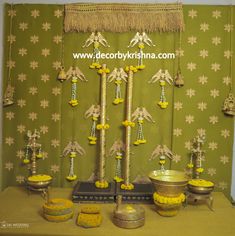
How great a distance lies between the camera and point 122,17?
1989 mm

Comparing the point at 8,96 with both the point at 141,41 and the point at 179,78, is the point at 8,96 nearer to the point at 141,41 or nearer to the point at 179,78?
the point at 141,41

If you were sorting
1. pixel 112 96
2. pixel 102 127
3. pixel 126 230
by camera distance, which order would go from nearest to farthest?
pixel 126 230, pixel 102 127, pixel 112 96

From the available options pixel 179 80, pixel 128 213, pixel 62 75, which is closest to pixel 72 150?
pixel 62 75

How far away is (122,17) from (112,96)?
517mm

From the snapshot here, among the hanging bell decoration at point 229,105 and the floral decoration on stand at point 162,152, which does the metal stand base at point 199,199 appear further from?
the hanging bell decoration at point 229,105

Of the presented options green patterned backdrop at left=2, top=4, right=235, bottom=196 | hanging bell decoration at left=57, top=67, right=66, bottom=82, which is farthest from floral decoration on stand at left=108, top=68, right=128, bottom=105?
hanging bell decoration at left=57, top=67, right=66, bottom=82

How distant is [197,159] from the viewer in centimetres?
194

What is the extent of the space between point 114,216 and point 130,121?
64 centimetres

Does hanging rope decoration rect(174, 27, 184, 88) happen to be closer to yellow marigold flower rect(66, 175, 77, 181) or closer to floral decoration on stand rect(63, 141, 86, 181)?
floral decoration on stand rect(63, 141, 86, 181)

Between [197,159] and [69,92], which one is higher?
[69,92]

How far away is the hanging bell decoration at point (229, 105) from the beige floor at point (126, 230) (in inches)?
22.1

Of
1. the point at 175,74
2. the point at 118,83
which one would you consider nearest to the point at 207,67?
the point at 175,74

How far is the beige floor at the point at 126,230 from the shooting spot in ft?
4.62

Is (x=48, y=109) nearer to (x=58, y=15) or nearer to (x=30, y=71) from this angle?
(x=30, y=71)
